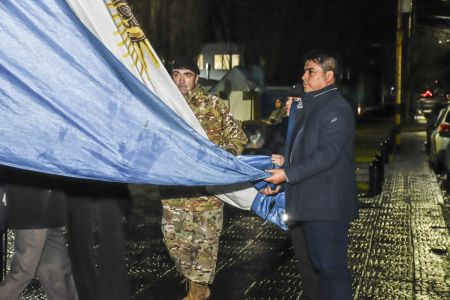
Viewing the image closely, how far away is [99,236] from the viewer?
18.5 feet

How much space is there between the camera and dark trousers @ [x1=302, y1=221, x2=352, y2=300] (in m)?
5.45

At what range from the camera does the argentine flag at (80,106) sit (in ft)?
14.5

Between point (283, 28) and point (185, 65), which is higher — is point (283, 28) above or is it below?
above

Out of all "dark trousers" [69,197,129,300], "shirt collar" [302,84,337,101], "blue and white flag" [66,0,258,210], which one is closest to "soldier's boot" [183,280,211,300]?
"dark trousers" [69,197,129,300]

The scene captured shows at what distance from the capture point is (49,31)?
14.8 ft

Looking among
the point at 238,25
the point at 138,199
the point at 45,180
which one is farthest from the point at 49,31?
the point at 238,25

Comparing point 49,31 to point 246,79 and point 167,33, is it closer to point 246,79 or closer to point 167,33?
point 167,33

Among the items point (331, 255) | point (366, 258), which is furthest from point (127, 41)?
point (366, 258)

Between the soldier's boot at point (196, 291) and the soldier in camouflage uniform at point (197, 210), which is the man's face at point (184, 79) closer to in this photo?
the soldier in camouflage uniform at point (197, 210)

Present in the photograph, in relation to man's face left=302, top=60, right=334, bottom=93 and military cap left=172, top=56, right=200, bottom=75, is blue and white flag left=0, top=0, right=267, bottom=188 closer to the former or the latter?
man's face left=302, top=60, right=334, bottom=93

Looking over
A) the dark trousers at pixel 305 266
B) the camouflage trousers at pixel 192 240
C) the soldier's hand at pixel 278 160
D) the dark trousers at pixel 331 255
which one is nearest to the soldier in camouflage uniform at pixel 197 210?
the camouflage trousers at pixel 192 240

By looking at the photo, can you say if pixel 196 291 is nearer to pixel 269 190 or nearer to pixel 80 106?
pixel 269 190

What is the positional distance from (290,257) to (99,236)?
3.98 m

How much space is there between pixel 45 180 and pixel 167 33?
2141 cm
